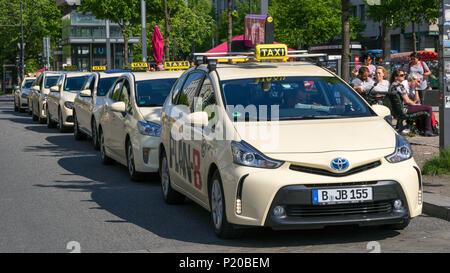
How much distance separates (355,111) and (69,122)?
48.3 feet

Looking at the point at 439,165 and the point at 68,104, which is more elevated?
the point at 68,104

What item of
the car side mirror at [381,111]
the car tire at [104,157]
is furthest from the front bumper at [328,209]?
the car tire at [104,157]

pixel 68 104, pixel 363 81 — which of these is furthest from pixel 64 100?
pixel 363 81

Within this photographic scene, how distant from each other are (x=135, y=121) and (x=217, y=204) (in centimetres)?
457

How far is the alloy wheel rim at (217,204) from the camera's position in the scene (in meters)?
7.56

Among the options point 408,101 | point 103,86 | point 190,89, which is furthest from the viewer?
point 103,86

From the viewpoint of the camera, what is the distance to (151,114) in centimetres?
1205

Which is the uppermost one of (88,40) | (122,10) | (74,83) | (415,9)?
(122,10)

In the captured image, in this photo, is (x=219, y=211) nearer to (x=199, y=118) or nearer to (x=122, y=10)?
(x=199, y=118)

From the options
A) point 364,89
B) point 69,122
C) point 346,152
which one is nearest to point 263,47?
point 346,152

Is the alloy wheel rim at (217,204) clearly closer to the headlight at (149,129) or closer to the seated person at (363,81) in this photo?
the headlight at (149,129)

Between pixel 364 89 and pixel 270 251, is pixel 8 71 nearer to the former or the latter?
pixel 364 89

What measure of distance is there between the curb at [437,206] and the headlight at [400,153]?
1.26 meters

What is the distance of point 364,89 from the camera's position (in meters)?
17.6
